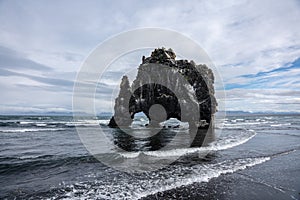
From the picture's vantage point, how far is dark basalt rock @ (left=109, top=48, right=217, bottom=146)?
36.3m

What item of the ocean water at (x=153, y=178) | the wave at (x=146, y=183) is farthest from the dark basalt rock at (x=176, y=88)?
the wave at (x=146, y=183)

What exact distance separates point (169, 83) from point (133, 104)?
940cm

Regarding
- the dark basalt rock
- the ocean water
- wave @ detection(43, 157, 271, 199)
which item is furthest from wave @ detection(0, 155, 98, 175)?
the dark basalt rock

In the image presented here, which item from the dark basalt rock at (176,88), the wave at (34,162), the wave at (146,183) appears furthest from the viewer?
the dark basalt rock at (176,88)

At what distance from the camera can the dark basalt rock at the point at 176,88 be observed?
1428 inches

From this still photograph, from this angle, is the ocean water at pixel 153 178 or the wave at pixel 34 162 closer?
the ocean water at pixel 153 178

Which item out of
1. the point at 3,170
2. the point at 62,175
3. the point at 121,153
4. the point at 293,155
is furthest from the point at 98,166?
the point at 293,155

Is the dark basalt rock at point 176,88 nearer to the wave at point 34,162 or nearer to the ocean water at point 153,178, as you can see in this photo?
the ocean water at point 153,178

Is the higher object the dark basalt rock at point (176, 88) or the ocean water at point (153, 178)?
the dark basalt rock at point (176, 88)

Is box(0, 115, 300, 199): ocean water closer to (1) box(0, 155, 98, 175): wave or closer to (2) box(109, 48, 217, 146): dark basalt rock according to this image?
(1) box(0, 155, 98, 175): wave

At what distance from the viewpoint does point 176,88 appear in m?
36.6

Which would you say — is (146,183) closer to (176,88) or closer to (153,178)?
(153,178)

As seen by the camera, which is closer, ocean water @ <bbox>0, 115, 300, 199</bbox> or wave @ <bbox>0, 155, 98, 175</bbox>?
ocean water @ <bbox>0, 115, 300, 199</bbox>

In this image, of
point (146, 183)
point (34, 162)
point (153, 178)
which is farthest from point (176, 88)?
point (146, 183)
